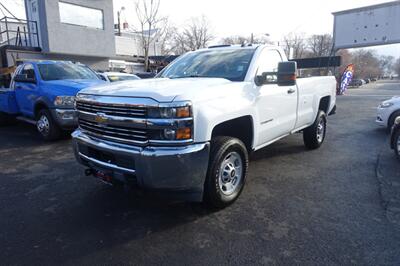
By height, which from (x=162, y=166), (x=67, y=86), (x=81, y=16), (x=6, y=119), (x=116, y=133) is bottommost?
(x=6, y=119)

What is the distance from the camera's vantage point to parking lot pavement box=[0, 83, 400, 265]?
2.85m

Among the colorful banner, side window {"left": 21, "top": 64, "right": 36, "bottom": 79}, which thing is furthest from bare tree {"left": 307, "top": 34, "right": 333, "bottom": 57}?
side window {"left": 21, "top": 64, "right": 36, "bottom": 79}

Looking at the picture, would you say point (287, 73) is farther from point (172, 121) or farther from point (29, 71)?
point (29, 71)

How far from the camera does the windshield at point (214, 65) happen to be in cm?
427

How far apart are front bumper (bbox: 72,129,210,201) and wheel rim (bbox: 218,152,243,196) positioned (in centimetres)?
50

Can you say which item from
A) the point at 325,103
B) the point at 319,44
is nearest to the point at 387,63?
the point at 319,44

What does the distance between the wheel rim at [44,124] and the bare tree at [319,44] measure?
72009 millimetres

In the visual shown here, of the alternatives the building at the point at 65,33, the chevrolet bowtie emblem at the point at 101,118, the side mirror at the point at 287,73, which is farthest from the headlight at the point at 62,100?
the building at the point at 65,33

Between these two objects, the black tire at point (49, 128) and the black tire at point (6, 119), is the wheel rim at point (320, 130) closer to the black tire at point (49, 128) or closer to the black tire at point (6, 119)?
the black tire at point (49, 128)

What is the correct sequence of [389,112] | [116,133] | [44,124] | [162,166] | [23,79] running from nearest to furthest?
[162,166]
[116,133]
[44,124]
[23,79]
[389,112]

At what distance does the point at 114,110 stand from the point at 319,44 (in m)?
78.1

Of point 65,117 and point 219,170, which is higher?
point 65,117

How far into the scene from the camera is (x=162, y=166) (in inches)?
116

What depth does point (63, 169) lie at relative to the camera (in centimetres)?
536
